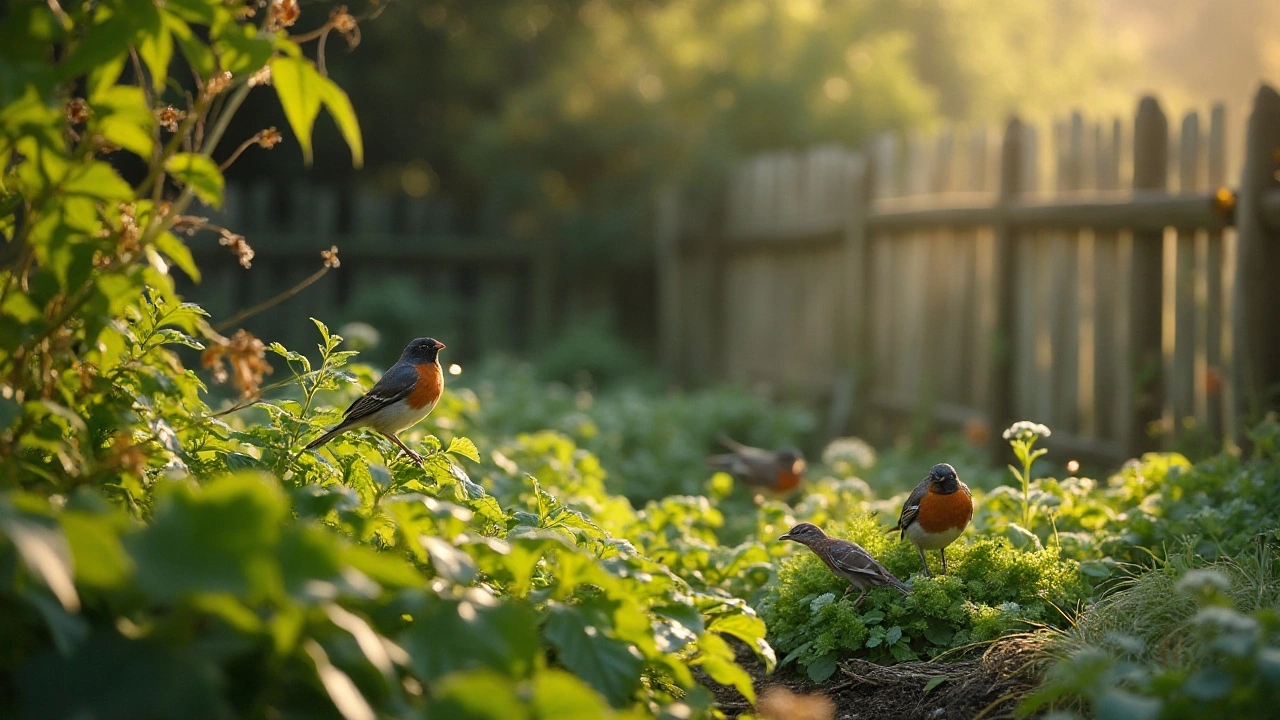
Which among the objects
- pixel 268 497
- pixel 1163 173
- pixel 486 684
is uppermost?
pixel 1163 173

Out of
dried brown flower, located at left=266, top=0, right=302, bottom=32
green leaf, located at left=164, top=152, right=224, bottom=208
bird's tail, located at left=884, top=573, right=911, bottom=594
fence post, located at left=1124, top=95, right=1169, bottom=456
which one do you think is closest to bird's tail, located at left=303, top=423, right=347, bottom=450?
green leaf, located at left=164, top=152, right=224, bottom=208

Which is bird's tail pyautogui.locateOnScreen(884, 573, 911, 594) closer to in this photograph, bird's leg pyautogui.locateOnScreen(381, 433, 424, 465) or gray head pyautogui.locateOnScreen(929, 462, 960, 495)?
gray head pyautogui.locateOnScreen(929, 462, 960, 495)

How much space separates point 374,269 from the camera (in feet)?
43.9

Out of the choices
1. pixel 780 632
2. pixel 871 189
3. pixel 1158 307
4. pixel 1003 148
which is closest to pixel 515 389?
pixel 871 189

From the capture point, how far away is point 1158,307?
6.13m

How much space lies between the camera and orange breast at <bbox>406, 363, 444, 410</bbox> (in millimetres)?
3826

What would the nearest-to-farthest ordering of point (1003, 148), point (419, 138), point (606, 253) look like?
1. point (1003, 148)
2. point (606, 253)
3. point (419, 138)

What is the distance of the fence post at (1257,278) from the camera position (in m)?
5.27

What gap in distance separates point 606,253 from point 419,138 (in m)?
2.95

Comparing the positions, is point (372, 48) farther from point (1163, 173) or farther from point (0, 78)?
point (0, 78)

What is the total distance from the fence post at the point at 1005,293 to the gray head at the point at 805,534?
11.6 feet

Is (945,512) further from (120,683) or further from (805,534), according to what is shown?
(120,683)

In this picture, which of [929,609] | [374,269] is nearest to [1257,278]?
[929,609]

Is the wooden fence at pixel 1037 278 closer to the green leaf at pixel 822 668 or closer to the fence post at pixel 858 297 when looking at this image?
the fence post at pixel 858 297
